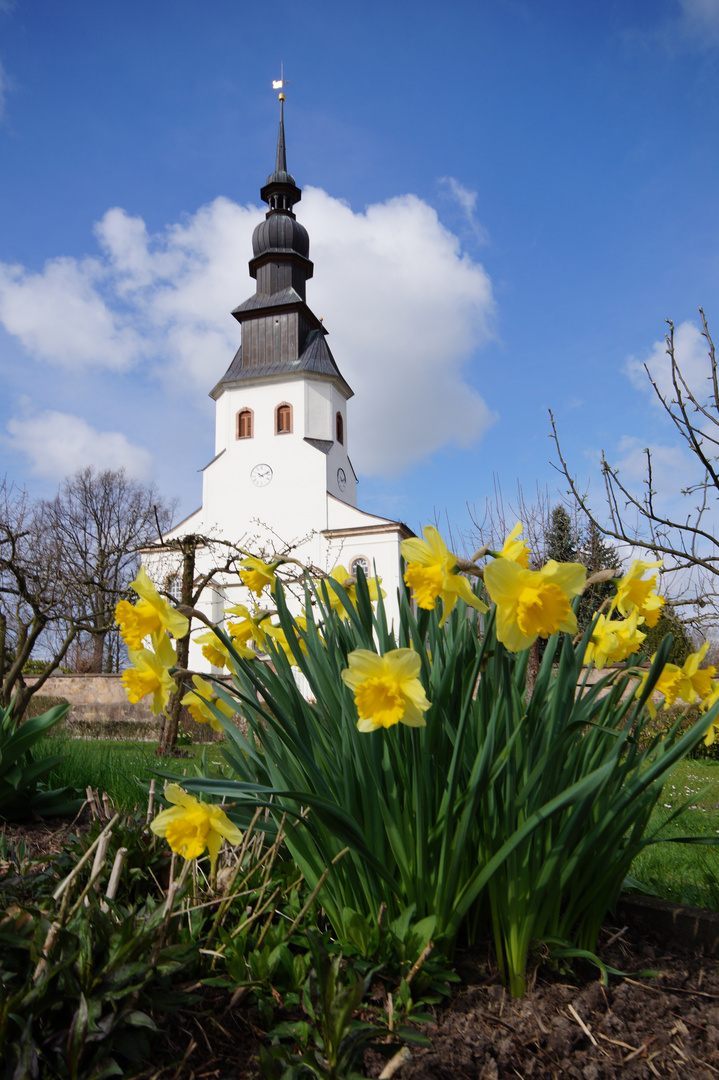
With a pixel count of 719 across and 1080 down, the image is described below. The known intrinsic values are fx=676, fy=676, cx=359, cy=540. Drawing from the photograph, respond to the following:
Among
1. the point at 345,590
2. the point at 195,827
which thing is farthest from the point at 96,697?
the point at 195,827

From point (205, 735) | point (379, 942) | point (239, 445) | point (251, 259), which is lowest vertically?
point (205, 735)

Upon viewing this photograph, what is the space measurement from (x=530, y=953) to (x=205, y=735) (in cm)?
1244

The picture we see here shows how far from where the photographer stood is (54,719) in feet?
8.38

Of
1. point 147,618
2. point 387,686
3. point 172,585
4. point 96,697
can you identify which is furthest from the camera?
point 96,697

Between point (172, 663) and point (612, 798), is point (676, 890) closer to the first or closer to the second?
point (612, 798)

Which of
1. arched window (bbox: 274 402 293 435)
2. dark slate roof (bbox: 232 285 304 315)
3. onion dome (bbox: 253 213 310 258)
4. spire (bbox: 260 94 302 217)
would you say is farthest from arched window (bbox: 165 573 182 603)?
spire (bbox: 260 94 302 217)

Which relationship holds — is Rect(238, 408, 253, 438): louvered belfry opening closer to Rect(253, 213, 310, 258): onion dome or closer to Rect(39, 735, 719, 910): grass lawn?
Rect(253, 213, 310, 258): onion dome

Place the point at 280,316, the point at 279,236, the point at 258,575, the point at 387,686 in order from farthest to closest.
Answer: the point at 279,236 < the point at 280,316 < the point at 258,575 < the point at 387,686

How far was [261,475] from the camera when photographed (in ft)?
89.8

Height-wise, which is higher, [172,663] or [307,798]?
[172,663]

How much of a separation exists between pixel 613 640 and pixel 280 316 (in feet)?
95.2

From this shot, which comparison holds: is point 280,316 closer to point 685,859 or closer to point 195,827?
point 685,859

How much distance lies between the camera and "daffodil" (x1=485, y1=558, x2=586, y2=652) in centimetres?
111

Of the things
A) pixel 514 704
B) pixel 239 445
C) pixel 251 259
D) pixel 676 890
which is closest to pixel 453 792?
pixel 514 704
